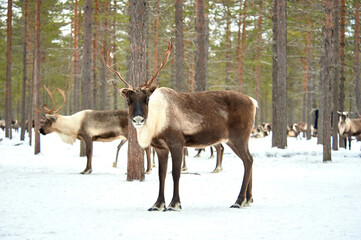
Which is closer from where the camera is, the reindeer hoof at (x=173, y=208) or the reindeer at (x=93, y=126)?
the reindeer hoof at (x=173, y=208)

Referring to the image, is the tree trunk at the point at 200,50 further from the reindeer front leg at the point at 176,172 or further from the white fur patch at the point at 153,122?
the reindeer front leg at the point at 176,172

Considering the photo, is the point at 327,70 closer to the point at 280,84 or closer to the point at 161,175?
the point at 280,84

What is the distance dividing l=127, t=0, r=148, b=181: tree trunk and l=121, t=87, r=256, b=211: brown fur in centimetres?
294

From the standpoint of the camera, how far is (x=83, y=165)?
13.5m

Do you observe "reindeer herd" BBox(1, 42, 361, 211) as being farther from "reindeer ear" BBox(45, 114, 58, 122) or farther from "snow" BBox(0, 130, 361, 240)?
"reindeer ear" BBox(45, 114, 58, 122)

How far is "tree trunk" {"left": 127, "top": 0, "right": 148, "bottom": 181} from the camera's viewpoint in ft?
31.2

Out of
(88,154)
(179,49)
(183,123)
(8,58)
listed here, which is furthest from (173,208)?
(8,58)

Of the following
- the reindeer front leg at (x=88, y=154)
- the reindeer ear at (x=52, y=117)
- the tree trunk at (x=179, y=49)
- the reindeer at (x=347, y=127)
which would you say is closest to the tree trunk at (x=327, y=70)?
the tree trunk at (x=179, y=49)

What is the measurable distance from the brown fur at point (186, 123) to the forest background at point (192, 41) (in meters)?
8.63

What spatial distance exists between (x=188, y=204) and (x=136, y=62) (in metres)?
4.05

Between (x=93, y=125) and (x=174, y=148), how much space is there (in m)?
6.50

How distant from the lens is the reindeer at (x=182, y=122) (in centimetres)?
620

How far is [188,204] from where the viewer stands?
6832 mm

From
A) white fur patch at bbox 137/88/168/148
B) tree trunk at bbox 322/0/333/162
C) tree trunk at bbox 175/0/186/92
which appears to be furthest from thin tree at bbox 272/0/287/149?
white fur patch at bbox 137/88/168/148
